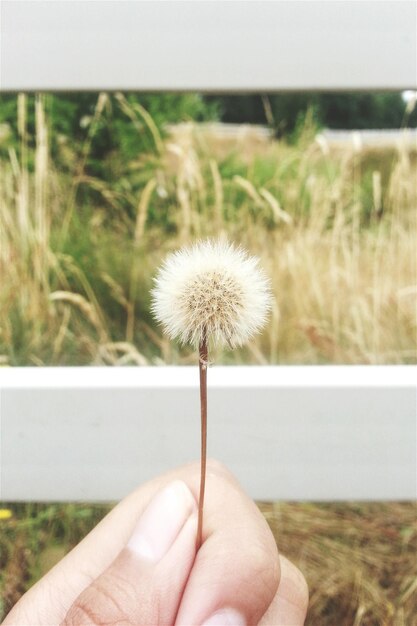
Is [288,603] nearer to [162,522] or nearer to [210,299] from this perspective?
[162,522]

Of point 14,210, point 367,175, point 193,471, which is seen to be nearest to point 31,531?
point 193,471

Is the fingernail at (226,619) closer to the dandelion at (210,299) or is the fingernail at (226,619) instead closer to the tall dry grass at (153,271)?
the dandelion at (210,299)

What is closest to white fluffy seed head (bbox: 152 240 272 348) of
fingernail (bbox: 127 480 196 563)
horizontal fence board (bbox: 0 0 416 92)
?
fingernail (bbox: 127 480 196 563)

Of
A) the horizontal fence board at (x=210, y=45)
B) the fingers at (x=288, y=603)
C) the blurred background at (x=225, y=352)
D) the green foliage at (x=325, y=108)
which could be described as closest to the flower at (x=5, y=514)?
the blurred background at (x=225, y=352)

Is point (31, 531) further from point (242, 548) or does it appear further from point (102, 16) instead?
point (102, 16)

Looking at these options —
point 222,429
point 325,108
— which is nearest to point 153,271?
point 222,429

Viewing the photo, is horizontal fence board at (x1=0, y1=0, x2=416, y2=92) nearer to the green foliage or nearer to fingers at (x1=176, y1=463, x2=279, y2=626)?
fingers at (x1=176, y1=463, x2=279, y2=626)
